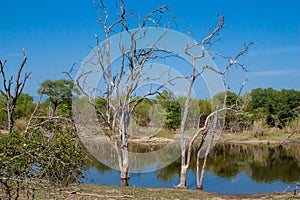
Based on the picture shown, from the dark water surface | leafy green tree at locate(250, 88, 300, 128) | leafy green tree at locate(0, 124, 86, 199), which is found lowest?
the dark water surface

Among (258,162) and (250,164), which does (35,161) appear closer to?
(250,164)

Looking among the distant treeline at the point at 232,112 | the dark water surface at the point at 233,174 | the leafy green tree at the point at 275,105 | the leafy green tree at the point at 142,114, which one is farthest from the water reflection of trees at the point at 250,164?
the leafy green tree at the point at 275,105

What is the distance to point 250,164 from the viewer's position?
20.0 m

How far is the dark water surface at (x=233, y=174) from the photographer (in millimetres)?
14711

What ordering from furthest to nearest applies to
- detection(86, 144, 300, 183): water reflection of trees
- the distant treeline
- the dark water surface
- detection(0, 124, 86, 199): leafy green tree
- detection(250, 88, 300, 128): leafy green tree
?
detection(250, 88, 300, 128): leafy green tree, the distant treeline, detection(86, 144, 300, 183): water reflection of trees, the dark water surface, detection(0, 124, 86, 199): leafy green tree

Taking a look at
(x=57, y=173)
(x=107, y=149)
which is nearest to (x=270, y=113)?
(x=107, y=149)

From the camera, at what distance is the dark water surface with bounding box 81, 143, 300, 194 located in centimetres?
1471

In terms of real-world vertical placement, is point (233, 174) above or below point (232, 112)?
below

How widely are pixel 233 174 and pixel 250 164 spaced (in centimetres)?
295

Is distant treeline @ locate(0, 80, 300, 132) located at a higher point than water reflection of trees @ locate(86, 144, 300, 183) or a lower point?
higher

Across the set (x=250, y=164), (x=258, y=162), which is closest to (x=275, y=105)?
(x=258, y=162)

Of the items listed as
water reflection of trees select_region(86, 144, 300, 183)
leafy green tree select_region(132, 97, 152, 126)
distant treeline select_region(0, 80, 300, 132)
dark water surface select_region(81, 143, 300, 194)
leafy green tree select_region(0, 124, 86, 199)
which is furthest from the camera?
distant treeline select_region(0, 80, 300, 132)

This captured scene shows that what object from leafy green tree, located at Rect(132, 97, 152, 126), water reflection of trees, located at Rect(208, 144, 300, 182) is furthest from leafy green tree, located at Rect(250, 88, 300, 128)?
leafy green tree, located at Rect(132, 97, 152, 126)

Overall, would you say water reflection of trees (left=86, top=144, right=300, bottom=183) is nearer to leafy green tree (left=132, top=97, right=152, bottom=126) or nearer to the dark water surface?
the dark water surface
